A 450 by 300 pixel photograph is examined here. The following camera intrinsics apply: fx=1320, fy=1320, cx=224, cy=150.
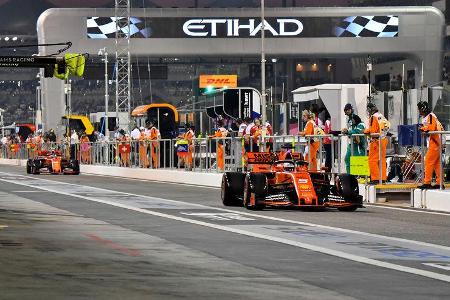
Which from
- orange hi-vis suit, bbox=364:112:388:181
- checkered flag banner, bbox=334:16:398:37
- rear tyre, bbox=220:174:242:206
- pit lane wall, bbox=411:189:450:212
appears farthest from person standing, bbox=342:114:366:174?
checkered flag banner, bbox=334:16:398:37

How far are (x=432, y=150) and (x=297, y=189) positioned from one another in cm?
328

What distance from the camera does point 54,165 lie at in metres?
58.3

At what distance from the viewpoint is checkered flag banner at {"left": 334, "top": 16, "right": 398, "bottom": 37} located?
10456 cm

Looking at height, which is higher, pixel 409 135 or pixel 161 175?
pixel 409 135

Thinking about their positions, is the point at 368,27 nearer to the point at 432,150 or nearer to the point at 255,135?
the point at 255,135

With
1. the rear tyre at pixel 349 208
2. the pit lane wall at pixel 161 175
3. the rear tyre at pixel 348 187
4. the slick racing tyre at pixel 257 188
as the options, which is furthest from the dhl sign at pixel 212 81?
the rear tyre at pixel 348 187

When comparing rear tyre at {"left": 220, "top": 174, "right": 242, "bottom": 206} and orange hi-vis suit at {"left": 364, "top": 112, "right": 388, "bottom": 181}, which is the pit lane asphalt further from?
orange hi-vis suit at {"left": 364, "top": 112, "right": 388, "bottom": 181}

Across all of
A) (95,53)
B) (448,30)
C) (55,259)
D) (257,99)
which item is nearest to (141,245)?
(55,259)

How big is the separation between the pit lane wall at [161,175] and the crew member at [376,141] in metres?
11.7

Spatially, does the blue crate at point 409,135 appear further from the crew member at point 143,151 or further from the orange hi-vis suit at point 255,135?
the crew member at point 143,151

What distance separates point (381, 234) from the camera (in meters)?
18.2

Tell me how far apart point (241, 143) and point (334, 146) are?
7.89 meters

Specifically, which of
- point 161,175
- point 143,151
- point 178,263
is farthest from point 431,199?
point 143,151

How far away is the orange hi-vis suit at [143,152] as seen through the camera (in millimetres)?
50812
